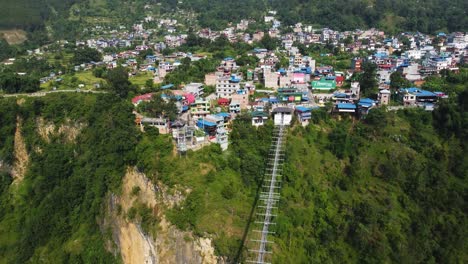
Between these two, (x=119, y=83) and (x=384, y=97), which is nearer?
(x=384, y=97)

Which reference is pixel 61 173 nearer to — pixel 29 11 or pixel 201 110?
pixel 201 110

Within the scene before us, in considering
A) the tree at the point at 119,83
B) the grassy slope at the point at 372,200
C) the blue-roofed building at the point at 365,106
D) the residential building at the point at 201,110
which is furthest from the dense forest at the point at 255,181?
the residential building at the point at 201,110

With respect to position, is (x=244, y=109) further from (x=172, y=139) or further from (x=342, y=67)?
(x=342, y=67)

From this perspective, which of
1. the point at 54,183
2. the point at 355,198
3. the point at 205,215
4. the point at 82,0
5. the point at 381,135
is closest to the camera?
the point at 205,215

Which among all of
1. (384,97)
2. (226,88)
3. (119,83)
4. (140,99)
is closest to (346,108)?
(384,97)

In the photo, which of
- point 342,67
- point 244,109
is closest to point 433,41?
point 342,67

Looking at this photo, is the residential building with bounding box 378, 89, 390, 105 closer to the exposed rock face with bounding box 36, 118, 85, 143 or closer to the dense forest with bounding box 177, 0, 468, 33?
the exposed rock face with bounding box 36, 118, 85, 143

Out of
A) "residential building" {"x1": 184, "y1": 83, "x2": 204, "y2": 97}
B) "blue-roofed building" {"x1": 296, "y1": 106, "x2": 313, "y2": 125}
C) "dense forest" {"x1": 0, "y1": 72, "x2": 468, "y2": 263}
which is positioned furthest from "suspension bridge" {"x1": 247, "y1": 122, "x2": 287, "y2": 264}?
"residential building" {"x1": 184, "y1": 83, "x2": 204, "y2": 97}
